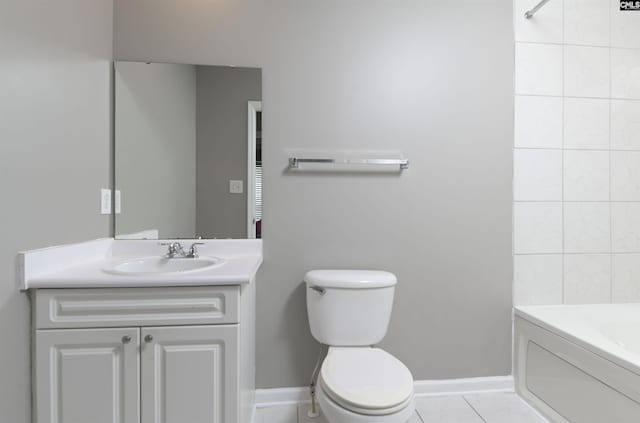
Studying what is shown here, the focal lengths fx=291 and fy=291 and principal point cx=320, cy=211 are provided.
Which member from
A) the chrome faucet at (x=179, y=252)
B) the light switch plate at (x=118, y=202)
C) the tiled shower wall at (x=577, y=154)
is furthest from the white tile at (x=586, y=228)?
the light switch plate at (x=118, y=202)

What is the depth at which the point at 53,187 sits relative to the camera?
3.56 ft

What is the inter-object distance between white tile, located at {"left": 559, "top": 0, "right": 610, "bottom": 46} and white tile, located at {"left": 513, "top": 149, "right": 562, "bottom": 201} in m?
0.67

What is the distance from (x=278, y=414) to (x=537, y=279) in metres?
1.60

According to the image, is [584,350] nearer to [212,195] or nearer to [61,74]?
[212,195]

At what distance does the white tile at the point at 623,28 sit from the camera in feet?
5.53

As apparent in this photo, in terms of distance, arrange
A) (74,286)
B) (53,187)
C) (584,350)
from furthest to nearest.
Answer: (584,350) → (53,187) → (74,286)

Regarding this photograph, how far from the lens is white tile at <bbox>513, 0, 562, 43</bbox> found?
5.36 ft

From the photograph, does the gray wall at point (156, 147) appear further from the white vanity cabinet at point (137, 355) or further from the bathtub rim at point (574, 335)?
the bathtub rim at point (574, 335)

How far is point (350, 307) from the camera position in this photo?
54.1 inches

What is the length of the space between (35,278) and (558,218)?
7.92 ft

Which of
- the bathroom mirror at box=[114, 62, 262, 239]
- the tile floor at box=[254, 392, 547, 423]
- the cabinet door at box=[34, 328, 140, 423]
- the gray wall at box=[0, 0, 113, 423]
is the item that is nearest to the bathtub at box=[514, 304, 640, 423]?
the tile floor at box=[254, 392, 547, 423]

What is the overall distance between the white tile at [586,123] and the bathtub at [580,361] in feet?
3.06

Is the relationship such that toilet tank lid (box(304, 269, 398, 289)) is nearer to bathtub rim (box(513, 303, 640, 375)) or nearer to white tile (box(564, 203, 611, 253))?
bathtub rim (box(513, 303, 640, 375))

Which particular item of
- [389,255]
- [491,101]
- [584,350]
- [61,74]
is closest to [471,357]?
[584,350]
